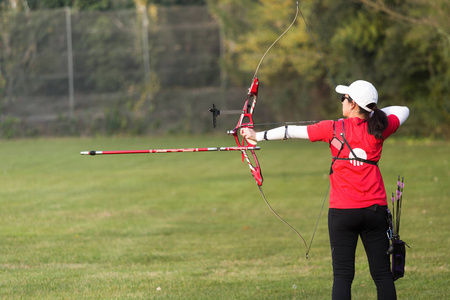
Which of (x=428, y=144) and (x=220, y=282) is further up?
(x=220, y=282)

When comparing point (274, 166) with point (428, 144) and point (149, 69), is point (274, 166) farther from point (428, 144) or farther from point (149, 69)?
point (149, 69)

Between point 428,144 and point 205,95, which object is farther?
point 205,95

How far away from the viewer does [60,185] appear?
48.3 ft

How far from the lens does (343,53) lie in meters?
25.5

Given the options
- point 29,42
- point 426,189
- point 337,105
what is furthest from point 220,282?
point 29,42

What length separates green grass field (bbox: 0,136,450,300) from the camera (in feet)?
22.0

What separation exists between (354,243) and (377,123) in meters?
0.76

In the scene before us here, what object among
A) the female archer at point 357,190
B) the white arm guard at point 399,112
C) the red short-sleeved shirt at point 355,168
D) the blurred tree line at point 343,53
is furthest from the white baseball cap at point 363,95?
the blurred tree line at point 343,53

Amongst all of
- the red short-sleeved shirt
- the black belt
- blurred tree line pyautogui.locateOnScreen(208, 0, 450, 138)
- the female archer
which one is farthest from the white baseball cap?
blurred tree line pyautogui.locateOnScreen(208, 0, 450, 138)

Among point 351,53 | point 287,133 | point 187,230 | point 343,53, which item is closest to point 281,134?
point 287,133

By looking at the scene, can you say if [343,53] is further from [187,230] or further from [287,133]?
[287,133]

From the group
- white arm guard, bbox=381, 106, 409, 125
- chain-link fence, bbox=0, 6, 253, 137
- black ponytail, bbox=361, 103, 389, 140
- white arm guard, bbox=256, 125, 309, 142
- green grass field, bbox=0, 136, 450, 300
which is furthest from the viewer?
chain-link fence, bbox=0, 6, 253, 137

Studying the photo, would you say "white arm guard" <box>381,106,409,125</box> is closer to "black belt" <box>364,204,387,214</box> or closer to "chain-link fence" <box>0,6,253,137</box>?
"black belt" <box>364,204,387,214</box>

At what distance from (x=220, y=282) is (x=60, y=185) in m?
8.46
